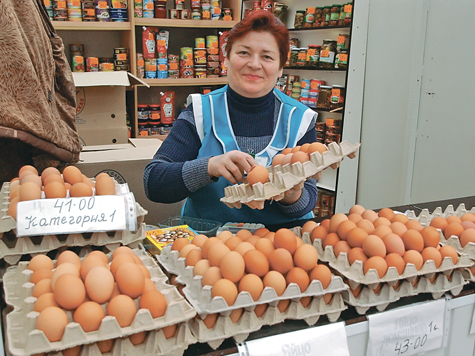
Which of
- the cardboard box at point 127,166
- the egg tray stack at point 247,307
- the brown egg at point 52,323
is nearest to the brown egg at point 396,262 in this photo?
the egg tray stack at point 247,307

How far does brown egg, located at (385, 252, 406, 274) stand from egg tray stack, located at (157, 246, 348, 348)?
14 cm

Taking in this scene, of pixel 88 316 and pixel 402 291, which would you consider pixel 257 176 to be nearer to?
pixel 402 291

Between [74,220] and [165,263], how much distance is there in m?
0.25

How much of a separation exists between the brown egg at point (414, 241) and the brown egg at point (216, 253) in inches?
18.4

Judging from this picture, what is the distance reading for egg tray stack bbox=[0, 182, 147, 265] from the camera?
102cm

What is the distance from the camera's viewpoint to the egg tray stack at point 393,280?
3.31 feet

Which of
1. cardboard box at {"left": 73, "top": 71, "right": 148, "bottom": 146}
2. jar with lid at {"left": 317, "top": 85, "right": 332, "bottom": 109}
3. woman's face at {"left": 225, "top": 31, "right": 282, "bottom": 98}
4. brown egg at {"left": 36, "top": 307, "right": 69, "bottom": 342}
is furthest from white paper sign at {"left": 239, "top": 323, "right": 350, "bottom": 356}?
jar with lid at {"left": 317, "top": 85, "right": 332, "bottom": 109}

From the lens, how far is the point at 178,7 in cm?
396

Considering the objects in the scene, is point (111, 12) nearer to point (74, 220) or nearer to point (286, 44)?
point (286, 44)

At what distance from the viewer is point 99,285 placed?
0.81 meters

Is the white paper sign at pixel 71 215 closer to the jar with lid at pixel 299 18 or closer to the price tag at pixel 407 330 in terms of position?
the price tag at pixel 407 330

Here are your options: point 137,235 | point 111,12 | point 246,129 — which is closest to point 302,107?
point 246,129

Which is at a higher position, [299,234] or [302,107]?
[302,107]

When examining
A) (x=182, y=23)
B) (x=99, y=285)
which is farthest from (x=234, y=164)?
(x=182, y=23)
